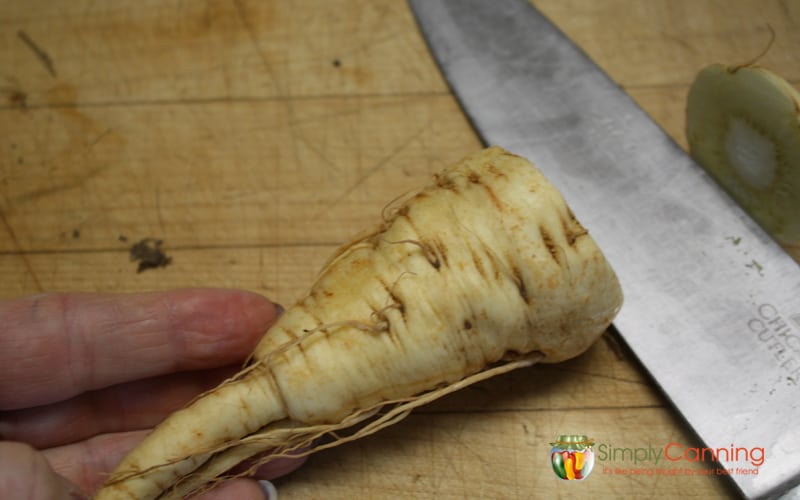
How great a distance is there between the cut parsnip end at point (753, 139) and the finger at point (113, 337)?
44.9 inches

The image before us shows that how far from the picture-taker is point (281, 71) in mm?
2031

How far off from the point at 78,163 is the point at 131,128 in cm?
18

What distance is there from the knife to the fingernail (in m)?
0.85

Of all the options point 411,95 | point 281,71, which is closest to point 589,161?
point 411,95

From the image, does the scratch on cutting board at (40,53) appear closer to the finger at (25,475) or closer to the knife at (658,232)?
the knife at (658,232)

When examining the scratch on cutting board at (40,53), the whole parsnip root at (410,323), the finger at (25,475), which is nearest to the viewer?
the finger at (25,475)

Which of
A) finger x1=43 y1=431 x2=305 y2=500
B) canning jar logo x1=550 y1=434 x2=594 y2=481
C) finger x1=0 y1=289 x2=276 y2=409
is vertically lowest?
canning jar logo x1=550 y1=434 x2=594 y2=481

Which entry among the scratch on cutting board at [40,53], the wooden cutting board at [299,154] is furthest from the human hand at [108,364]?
the scratch on cutting board at [40,53]

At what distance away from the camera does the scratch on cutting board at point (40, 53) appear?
205 cm

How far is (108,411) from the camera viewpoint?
152cm

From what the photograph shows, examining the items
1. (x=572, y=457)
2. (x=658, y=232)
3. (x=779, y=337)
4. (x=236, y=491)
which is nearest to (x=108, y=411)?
(x=236, y=491)

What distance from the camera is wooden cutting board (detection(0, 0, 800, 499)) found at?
59.5 inches

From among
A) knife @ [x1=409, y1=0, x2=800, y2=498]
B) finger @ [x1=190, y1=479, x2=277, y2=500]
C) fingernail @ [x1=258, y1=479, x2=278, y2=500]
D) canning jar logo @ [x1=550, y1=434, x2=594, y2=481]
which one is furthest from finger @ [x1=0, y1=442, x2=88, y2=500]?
knife @ [x1=409, y1=0, x2=800, y2=498]

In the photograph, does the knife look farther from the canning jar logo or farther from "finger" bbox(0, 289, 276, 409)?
"finger" bbox(0, 289, 276, 409)
